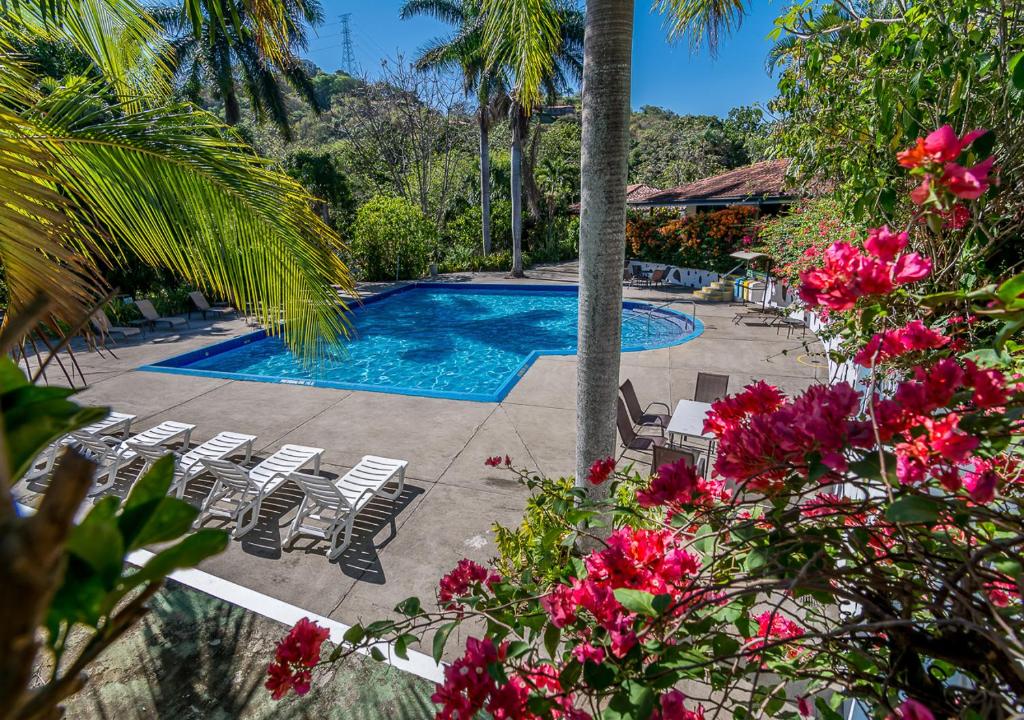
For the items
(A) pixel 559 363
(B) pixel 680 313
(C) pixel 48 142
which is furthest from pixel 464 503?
(B) pixel 680 313

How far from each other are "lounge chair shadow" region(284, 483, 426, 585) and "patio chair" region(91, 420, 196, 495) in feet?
8.95

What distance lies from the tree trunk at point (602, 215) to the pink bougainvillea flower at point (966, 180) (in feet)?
7.32

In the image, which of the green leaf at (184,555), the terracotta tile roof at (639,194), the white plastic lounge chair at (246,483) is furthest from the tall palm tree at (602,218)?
the terracotta tile roof at (639,194)

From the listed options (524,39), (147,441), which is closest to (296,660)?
(524,39)

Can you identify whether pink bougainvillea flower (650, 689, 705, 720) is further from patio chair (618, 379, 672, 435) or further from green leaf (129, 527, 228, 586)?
patio chair (618, 379, 672, 435)

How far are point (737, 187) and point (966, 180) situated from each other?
19.5m

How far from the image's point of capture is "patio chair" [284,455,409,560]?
16.4 ft

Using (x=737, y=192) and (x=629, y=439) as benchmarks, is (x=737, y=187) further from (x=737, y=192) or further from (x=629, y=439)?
(x=629, y=439)

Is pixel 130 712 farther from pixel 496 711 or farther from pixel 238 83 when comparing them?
pixel 238 83

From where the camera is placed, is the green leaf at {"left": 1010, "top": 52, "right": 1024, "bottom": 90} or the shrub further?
the shrub

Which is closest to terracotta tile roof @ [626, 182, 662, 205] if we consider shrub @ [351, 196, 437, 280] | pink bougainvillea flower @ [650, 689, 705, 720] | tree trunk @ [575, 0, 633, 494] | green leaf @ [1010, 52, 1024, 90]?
shrub @ [351, 196, 437, 280]

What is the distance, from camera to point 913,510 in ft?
3.71

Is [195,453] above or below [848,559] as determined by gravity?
below

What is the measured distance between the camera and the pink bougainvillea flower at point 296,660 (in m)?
1.77
